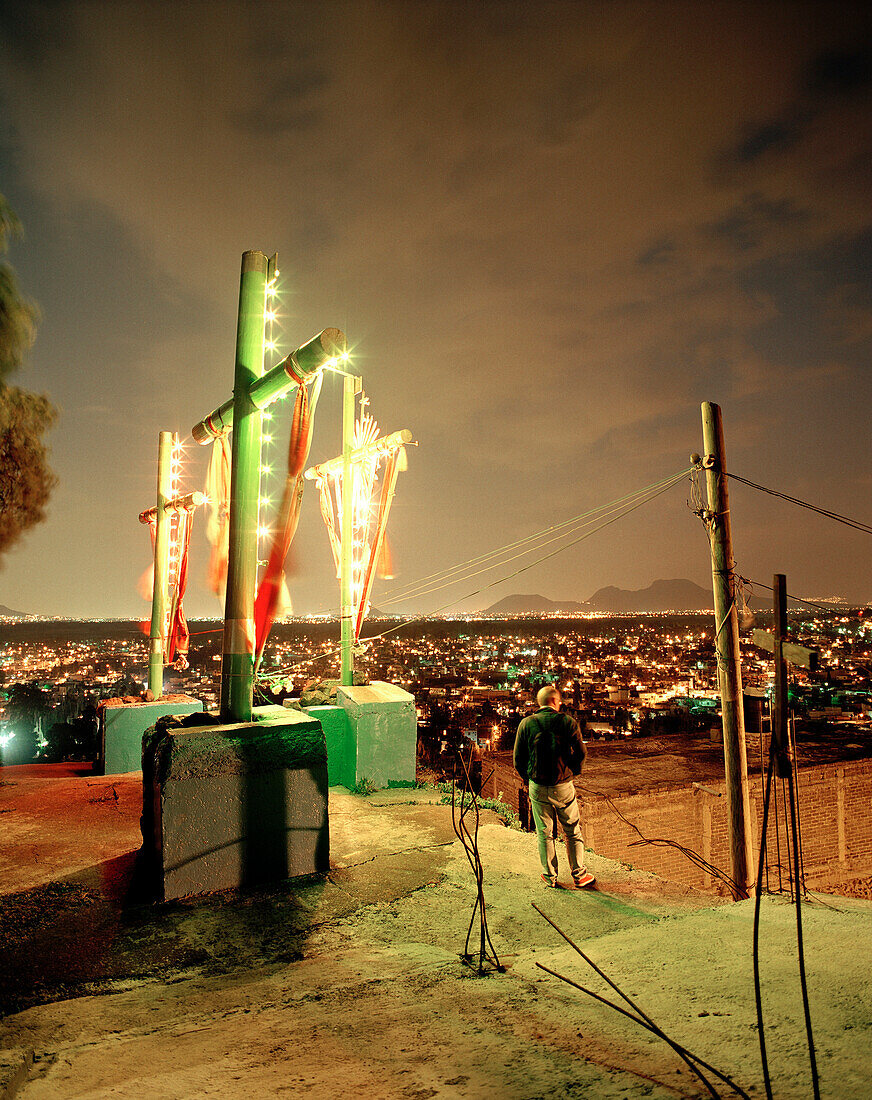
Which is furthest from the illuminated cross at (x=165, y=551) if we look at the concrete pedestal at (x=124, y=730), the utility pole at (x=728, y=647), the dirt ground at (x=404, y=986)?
the utility pole at (x=728, y=647)

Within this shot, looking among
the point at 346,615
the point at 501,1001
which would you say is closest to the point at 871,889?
the point at 346,615

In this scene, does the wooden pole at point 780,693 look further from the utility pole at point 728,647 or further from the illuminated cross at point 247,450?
the illuminated cross at point 247,450

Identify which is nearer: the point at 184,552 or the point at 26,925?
the point at 26,925

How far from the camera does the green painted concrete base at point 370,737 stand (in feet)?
26.8

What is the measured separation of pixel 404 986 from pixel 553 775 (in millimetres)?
2574

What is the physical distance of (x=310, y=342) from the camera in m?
5.12

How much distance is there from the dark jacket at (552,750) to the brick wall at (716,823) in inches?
265

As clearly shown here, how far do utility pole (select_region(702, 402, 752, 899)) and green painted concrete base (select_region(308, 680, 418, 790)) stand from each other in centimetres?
398

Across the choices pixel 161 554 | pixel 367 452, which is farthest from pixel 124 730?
pixel 367 452

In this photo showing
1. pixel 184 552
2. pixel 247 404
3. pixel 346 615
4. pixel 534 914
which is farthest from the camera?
pixel 184 552

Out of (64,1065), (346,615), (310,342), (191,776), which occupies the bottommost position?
(64,1065)

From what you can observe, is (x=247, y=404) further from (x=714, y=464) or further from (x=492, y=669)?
(x=492, y=669)

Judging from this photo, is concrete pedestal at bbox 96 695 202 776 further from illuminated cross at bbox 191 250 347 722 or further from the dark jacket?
the dark jacket

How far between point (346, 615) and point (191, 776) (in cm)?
447
